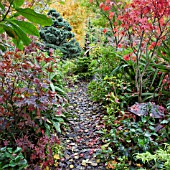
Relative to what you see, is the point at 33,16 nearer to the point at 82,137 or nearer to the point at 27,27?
the point at 27,27

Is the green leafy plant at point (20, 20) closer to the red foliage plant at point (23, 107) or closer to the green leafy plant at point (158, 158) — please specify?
the red foliage plant at point (23, 107)

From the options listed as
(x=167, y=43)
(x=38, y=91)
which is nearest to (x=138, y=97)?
(x=167, y=43)

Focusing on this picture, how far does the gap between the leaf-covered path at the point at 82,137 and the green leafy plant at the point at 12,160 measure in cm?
61

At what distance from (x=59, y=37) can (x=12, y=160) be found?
6053 mm

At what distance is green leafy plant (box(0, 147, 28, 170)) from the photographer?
74.3 inches

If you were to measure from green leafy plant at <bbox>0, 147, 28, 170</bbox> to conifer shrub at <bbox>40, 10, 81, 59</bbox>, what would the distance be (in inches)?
218

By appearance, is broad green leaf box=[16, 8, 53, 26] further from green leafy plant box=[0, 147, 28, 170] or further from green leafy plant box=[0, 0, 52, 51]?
green leafy plant box=[0, 147, 28, 170]

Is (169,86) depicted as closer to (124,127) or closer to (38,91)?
(124,127)

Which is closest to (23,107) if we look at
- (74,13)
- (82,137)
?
(82,137)

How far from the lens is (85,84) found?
6.44 metres

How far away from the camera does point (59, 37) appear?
7465mm

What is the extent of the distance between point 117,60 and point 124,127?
1996 mm

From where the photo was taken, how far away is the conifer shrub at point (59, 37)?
23.9ft

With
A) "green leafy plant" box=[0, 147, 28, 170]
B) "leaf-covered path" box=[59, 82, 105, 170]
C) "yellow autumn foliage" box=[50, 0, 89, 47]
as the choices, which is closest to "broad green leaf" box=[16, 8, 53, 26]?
"green leafy plant" box=[0, 147, 28, 170]
